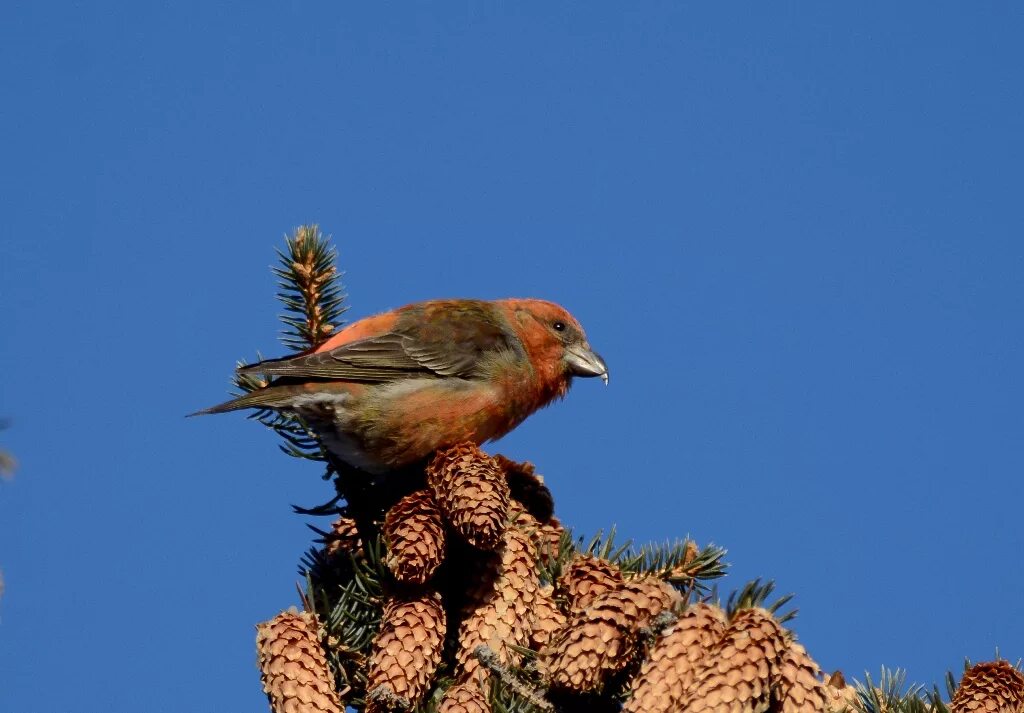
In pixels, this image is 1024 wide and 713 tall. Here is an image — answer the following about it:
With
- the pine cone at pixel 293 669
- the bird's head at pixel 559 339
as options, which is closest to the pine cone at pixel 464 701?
the pine cone at pixel 293 669

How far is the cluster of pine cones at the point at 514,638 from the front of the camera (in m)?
2.52

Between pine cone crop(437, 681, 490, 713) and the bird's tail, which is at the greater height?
the bird's tail

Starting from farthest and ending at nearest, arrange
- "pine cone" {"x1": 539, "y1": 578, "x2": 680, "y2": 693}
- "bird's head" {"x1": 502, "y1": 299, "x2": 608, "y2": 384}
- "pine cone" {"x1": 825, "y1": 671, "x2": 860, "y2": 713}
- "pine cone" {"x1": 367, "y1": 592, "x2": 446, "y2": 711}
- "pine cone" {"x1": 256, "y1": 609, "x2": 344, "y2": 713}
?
"bird's head" {"x1": 502, "y1": 299, "x2": 608, "y2": 384} < "pine cone" {"x1": 825, "y1": 671, "x2": 860, "y2": 713} < "pine cone" {"x1": 367, "y1": 592, "x2": 446, "y2": 711} < "pine cone" {"x1": 256, "y1": 609, "x2": 344, "y2": 713} < "pine cone" {"x1": 539, "y1": 578, "x2": 680, "y2": 693}

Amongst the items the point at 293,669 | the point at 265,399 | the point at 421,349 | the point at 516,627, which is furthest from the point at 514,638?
the point at 421,349

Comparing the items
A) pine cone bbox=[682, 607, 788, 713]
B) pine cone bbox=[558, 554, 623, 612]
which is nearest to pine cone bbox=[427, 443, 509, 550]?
pine cone bbox=[558, 554, 623, 612]

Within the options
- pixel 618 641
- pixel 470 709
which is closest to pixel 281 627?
pixel 470 709

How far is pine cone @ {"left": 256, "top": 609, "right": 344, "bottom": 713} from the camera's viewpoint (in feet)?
9.65

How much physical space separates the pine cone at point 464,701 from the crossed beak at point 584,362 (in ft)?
8.83

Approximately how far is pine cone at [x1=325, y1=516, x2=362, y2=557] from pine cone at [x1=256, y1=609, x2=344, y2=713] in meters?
0.62

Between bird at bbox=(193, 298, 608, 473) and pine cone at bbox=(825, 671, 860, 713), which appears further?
bird at bbox=(193, 298, 608, 473)

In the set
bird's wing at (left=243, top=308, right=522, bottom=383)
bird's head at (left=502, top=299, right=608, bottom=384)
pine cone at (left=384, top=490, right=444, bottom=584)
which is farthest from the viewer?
bird's head at (left=502, top=299, right=608, bottom=384)

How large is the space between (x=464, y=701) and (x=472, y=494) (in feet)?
2.50

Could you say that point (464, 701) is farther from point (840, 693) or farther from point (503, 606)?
point (840, 693)

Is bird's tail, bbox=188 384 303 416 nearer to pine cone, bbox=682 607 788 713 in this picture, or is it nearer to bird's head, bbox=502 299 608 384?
bird's head, bbox=502 299 608 384
